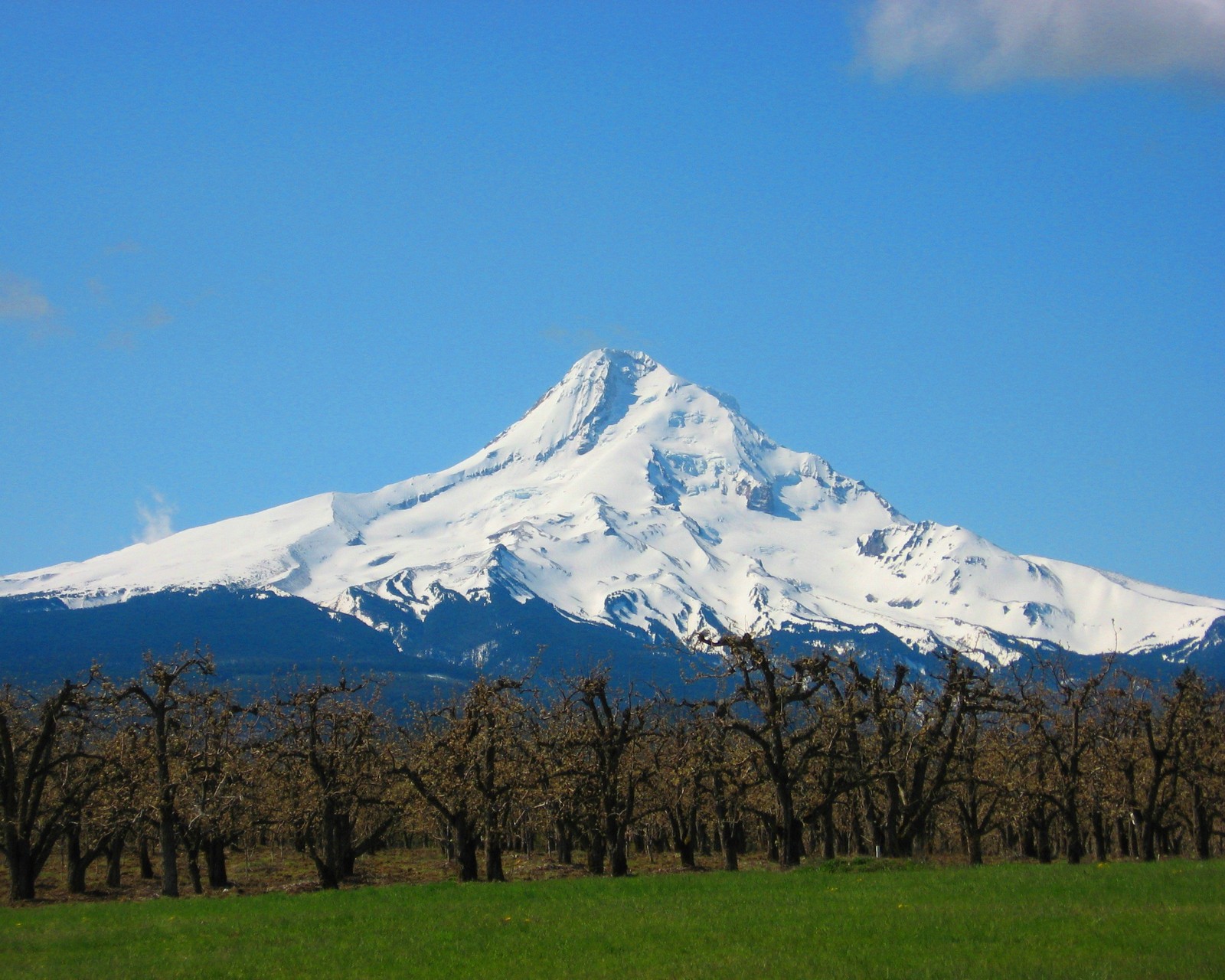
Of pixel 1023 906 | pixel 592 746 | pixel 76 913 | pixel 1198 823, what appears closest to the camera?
pixel 1023 906

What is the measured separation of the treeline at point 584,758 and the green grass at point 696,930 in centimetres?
709

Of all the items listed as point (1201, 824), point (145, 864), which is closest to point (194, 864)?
point (145, 864)

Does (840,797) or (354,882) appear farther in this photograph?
(840,797)

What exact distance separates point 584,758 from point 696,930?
2266 cm

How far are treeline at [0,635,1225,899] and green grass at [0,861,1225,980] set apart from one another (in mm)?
7088

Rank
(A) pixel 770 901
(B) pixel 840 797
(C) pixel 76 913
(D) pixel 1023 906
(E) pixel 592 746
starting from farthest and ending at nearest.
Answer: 1. (B) pixel 840 797
2. (E) pixel 592 746
3. (C) pixel 76 913
4. (A) pixel 770 901
5. (D) pixel 1023 906

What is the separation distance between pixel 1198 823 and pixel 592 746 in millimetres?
28357

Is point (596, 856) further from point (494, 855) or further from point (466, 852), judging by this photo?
point (466, 852)

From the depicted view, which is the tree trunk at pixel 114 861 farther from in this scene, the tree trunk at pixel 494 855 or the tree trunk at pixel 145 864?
the tree trunk at pixel 494 855

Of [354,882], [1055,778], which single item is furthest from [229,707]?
[1055,778]

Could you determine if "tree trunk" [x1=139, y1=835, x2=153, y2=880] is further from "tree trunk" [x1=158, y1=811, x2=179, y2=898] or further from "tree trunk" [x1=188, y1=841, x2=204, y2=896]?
"tree trunk" [x1=158, y1=811, x2=179, y2=898]

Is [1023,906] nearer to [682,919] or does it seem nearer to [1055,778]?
[682,919]

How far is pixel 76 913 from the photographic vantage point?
34.2 meters

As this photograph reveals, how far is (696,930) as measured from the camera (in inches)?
1011
